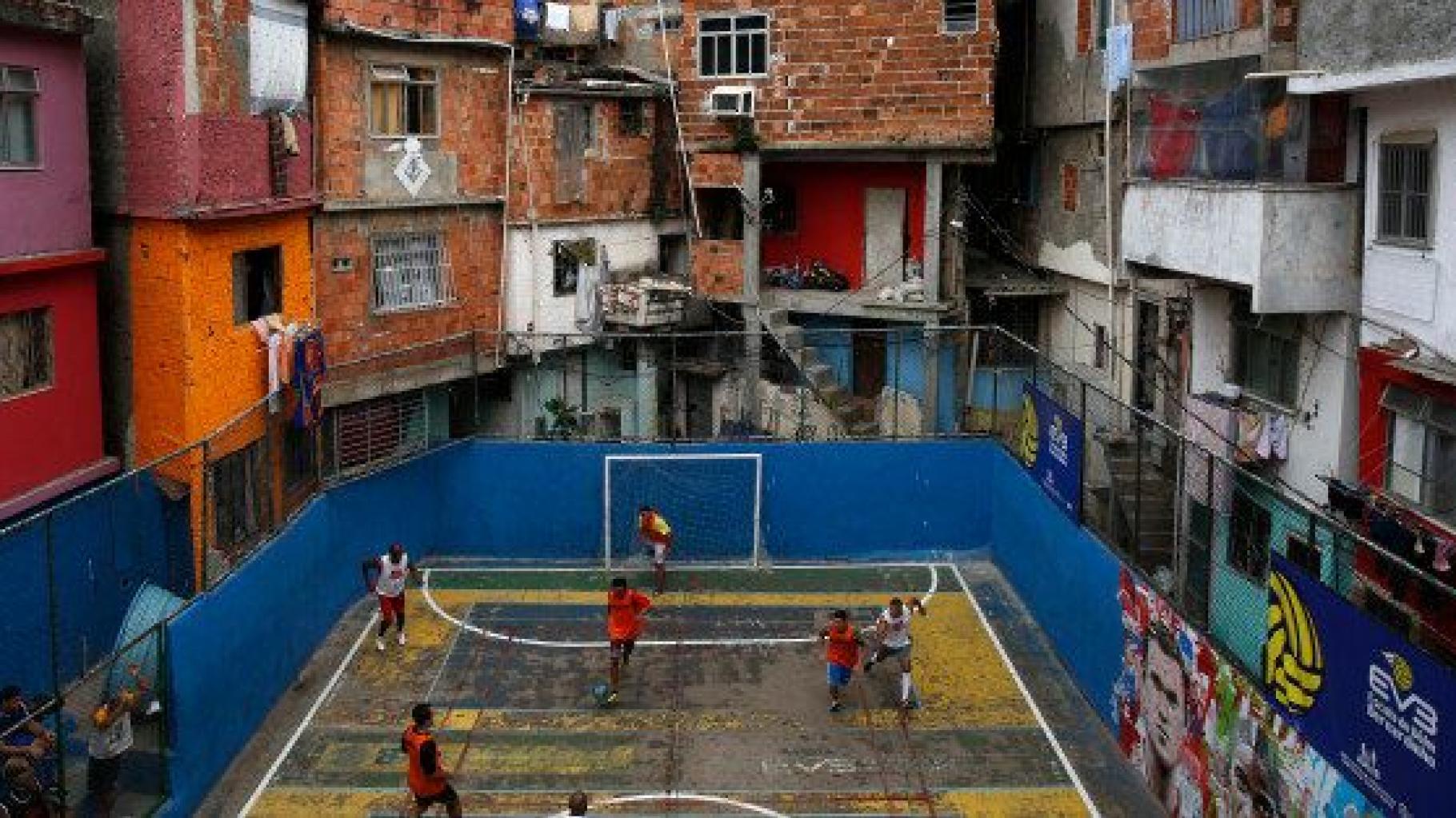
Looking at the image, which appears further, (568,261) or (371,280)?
(568,261)

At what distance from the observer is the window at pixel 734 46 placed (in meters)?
29.4

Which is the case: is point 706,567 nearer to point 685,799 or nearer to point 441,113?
point 685,799

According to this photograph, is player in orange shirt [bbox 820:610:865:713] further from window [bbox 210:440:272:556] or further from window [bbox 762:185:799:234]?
window [bbox 762:185:799:234]

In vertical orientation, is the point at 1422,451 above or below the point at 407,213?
below

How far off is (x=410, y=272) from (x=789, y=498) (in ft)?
25.2

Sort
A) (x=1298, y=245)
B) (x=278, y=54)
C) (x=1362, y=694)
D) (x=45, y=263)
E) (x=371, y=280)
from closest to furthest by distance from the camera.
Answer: (x=1362, y=694) < (x=1298, y=245) < (x=45, y=263) < (x=278, y=54) < (x=371, y=280)

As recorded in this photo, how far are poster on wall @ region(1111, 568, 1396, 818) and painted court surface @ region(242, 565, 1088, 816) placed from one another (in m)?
0.95

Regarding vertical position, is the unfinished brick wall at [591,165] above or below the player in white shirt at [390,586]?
above

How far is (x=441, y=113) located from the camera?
86.5ft

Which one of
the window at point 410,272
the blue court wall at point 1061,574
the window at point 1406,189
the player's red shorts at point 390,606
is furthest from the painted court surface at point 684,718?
the window at point 1406,189

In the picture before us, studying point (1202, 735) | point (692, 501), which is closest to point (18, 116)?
point (692, 501)

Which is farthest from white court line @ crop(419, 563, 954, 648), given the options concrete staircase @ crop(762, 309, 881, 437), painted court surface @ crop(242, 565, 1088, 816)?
concrete staircase @ crop(762, 309, 881, 437)

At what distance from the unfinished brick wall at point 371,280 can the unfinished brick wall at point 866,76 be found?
5571 millimetres

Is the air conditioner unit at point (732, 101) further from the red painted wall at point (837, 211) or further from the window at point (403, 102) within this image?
the window at point (403, 102)
